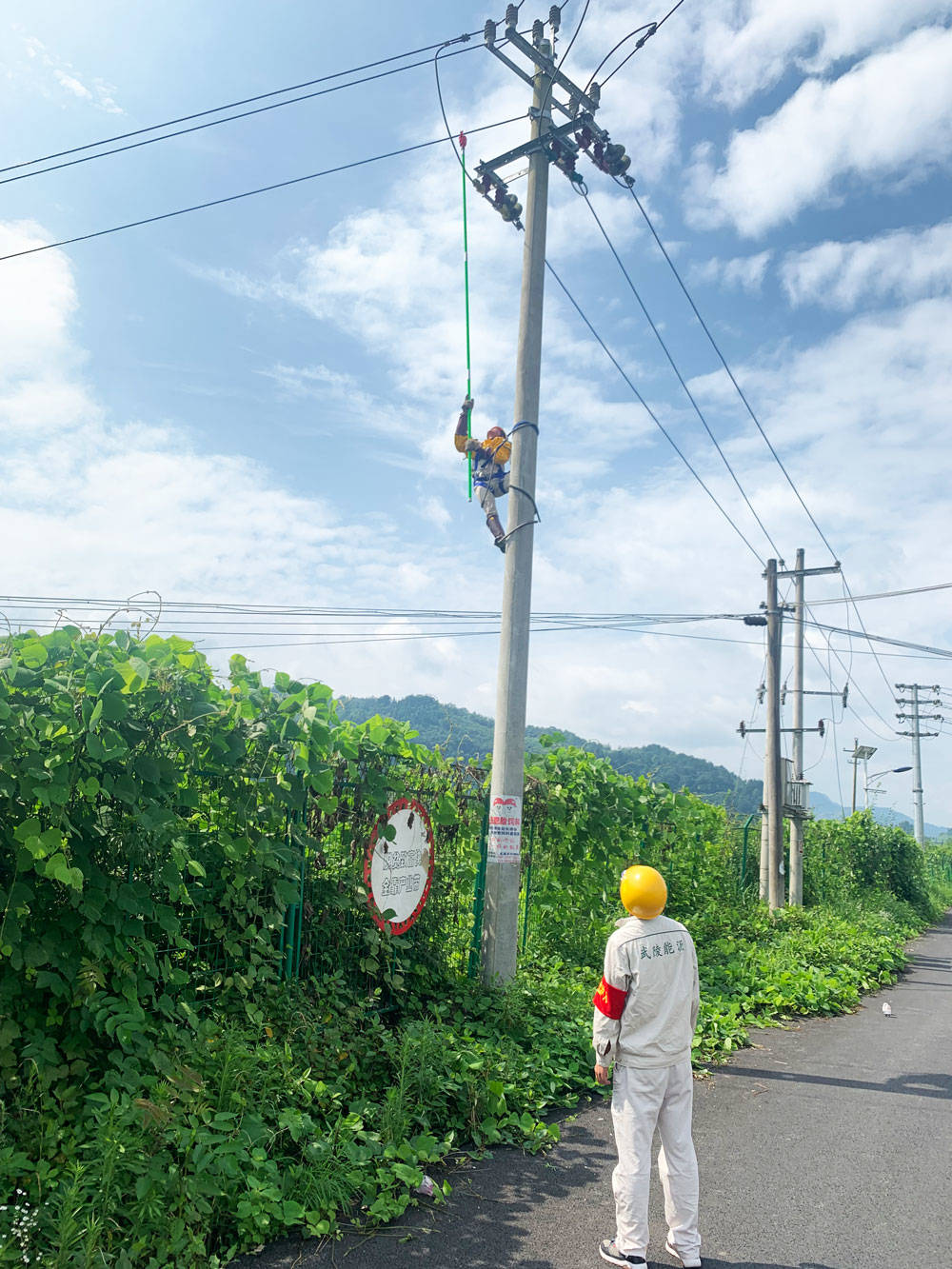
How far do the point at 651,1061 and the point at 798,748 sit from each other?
18.6 m

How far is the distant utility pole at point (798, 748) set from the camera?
680 inches

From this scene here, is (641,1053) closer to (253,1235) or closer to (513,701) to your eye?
(253,1235)

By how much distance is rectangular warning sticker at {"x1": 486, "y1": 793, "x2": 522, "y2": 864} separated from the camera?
7410 mm

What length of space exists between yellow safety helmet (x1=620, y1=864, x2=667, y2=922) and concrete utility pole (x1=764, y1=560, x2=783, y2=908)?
479 inches

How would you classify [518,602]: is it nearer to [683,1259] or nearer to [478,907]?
[478,907]

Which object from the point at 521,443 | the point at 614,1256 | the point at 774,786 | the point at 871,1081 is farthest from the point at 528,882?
the point at 774,786

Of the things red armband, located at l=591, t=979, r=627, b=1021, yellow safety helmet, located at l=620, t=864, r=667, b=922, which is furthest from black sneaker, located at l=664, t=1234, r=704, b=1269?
yellow safety helmet, located at l=620, t=864, r=667, b=922

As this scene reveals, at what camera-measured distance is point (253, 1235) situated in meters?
3.90

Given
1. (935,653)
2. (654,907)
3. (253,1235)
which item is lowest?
(253,1235)

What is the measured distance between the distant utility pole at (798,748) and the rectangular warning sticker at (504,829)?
11094 millimetres

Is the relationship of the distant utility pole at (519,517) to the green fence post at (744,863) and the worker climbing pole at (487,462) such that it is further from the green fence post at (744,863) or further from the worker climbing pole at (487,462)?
the green fence post at (744,863)

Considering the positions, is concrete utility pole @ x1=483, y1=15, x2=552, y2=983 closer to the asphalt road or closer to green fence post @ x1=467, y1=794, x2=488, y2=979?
green fence post @ x1=467, y1=794, x2=488, y2=979

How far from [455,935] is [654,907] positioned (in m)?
3.54

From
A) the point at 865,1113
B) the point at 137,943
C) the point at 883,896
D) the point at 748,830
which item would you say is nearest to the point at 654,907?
the point at 137,943
